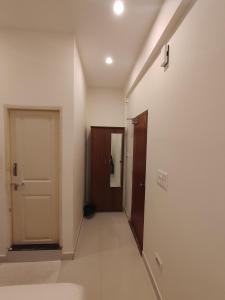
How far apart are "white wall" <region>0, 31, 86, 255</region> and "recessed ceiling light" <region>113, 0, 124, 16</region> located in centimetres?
70

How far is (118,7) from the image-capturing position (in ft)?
5.76

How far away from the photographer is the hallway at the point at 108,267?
73.9 inches

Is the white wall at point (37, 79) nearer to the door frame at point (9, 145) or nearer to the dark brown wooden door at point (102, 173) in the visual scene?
the door frame at point (9, 145)

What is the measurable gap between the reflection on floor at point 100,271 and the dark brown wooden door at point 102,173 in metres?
→ 1.12

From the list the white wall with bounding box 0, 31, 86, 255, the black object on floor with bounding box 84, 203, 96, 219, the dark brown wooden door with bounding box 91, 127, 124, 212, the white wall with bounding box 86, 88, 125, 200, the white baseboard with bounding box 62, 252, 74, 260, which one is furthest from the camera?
the white wall with bounding box 86, 88, 125, 200

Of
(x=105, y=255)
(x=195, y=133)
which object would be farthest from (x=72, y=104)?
(x=105, y=255)

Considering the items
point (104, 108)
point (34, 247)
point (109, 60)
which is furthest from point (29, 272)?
point (104, 108)

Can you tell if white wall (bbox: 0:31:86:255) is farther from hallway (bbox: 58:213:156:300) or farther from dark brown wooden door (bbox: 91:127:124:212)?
dark brown wooden door (bbox: 91:127:124:212)

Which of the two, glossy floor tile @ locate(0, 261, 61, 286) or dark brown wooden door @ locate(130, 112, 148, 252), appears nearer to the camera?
glossy floor tile @ locate(0, 261, 61, 286)

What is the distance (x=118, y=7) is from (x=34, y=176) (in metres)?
2.21

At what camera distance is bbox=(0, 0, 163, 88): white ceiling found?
69.0 inches

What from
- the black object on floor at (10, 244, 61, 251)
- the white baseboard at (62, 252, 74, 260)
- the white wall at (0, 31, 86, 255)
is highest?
the white wall at (0, 31, 86, 255)

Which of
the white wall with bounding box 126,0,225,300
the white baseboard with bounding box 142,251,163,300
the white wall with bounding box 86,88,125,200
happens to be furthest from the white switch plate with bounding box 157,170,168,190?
the white wall with bounding box 86,88,125,200

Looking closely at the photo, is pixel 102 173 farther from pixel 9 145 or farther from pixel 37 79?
pixel 37 79
